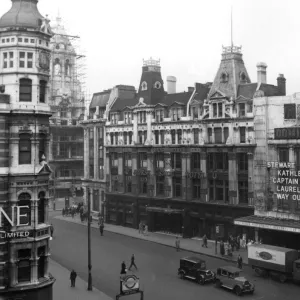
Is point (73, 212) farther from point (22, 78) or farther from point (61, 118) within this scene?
point (22, 78)

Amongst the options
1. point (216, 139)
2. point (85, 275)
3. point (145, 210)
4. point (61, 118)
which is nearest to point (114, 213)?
point (145, 210)

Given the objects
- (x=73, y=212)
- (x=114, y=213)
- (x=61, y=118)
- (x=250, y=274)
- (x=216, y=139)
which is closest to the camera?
(x=250, y=274)

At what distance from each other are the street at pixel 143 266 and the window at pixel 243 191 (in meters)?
8.79

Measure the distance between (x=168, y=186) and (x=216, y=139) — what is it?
29.0 ft

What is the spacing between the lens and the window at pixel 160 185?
2426 inches

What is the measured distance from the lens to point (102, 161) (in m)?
71.7

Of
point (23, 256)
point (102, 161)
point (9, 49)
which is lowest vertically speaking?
point (23, 256)

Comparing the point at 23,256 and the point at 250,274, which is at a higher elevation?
the point at 23,256

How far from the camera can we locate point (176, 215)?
59.9 m

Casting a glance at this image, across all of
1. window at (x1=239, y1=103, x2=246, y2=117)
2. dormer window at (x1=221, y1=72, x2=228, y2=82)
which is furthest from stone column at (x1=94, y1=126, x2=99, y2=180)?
window at (x1=239, y1=103, x2=246, y2=117)

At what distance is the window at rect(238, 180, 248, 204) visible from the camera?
174 feet

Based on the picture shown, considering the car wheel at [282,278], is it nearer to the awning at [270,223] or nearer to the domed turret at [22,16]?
Result: the awning at [270,223]

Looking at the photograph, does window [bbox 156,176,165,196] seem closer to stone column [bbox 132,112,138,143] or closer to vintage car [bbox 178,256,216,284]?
stone column [bbox 132,112,138,143]

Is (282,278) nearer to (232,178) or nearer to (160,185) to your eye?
(232,178)
